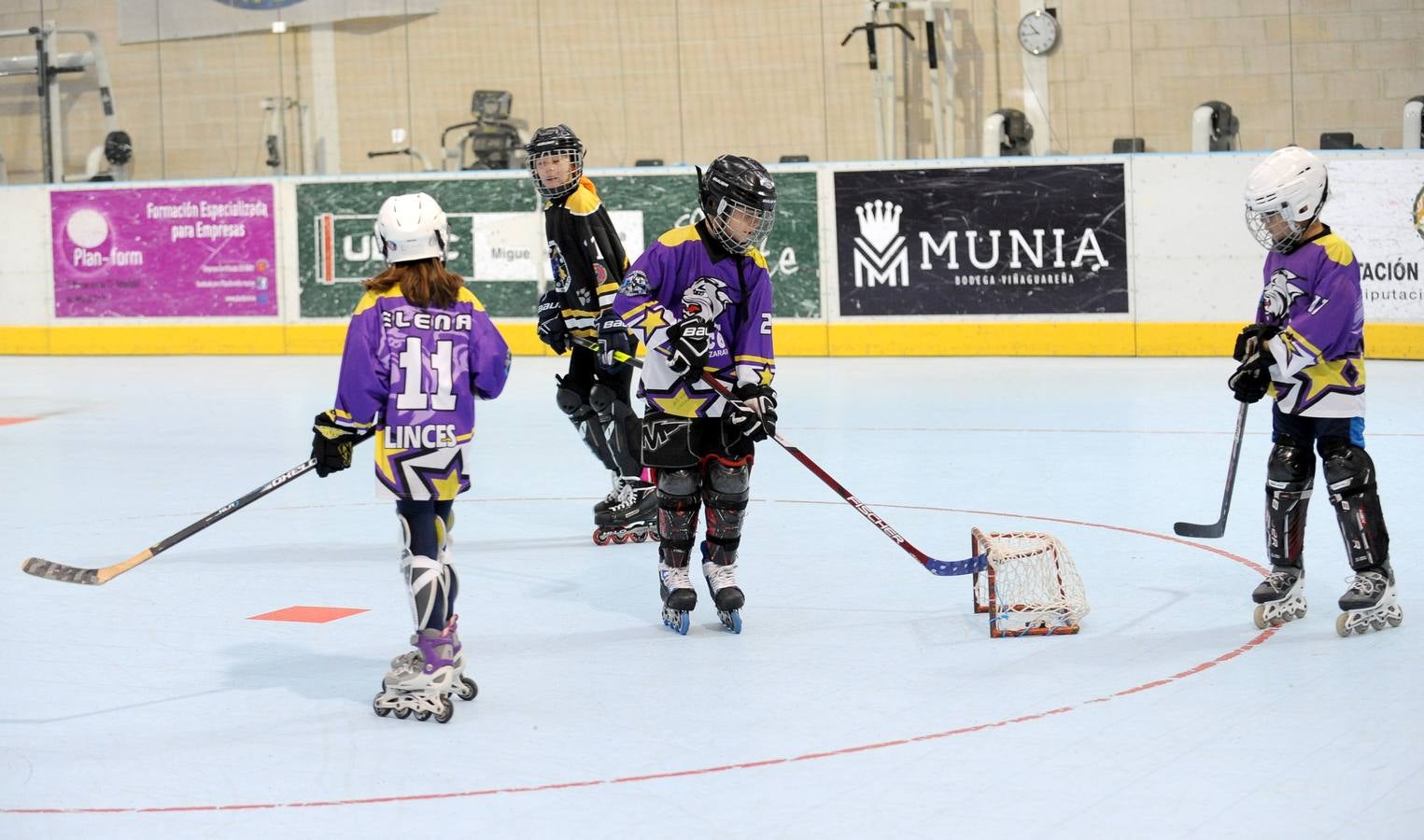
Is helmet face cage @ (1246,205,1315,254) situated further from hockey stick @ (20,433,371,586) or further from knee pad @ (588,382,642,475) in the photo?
knee pad @ (588,382,642,475)

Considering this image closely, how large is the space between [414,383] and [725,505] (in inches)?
52.4

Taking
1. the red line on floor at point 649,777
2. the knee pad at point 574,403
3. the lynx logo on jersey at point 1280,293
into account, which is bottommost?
the red line on floor at point 649,777

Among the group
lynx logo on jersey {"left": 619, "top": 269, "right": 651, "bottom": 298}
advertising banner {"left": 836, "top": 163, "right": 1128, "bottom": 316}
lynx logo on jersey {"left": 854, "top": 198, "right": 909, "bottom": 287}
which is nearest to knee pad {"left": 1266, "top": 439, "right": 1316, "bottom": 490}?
lynx logo on jersey {"left": 619, "top": 269, "right": 651, "bottom": 298}

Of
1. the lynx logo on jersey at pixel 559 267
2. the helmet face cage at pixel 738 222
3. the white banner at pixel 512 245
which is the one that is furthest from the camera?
the white banner at pixel 512 245

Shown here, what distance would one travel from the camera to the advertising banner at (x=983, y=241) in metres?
14.1

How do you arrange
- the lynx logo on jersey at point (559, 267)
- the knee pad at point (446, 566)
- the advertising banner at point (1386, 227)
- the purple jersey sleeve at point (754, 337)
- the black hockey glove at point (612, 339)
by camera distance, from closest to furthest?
1. the knee pad at point (446, 566)
2. the purple jersey sleeve at point (754, 337)
3. the black hockey glove at point (612, 339)
4. the lynx logo on jersey at point (559, 267)
5. the advertising banner at point (1386, 227)

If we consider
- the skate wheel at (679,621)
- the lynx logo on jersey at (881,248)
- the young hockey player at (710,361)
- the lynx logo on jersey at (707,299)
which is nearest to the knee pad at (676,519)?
the young hockey player at (710,361)

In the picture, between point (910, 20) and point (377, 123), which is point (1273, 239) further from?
point (377, 123)

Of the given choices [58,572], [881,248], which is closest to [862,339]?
[881,248]

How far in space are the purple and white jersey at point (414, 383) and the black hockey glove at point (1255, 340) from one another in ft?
7.19

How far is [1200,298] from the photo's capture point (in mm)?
13852

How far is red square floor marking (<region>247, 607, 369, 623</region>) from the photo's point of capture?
19.0 feet

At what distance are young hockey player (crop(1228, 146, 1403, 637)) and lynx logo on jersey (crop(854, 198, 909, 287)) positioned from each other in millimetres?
9392

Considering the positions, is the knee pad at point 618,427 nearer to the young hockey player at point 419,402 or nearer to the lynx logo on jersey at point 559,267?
the lynx logo on jersey at point 559,267
